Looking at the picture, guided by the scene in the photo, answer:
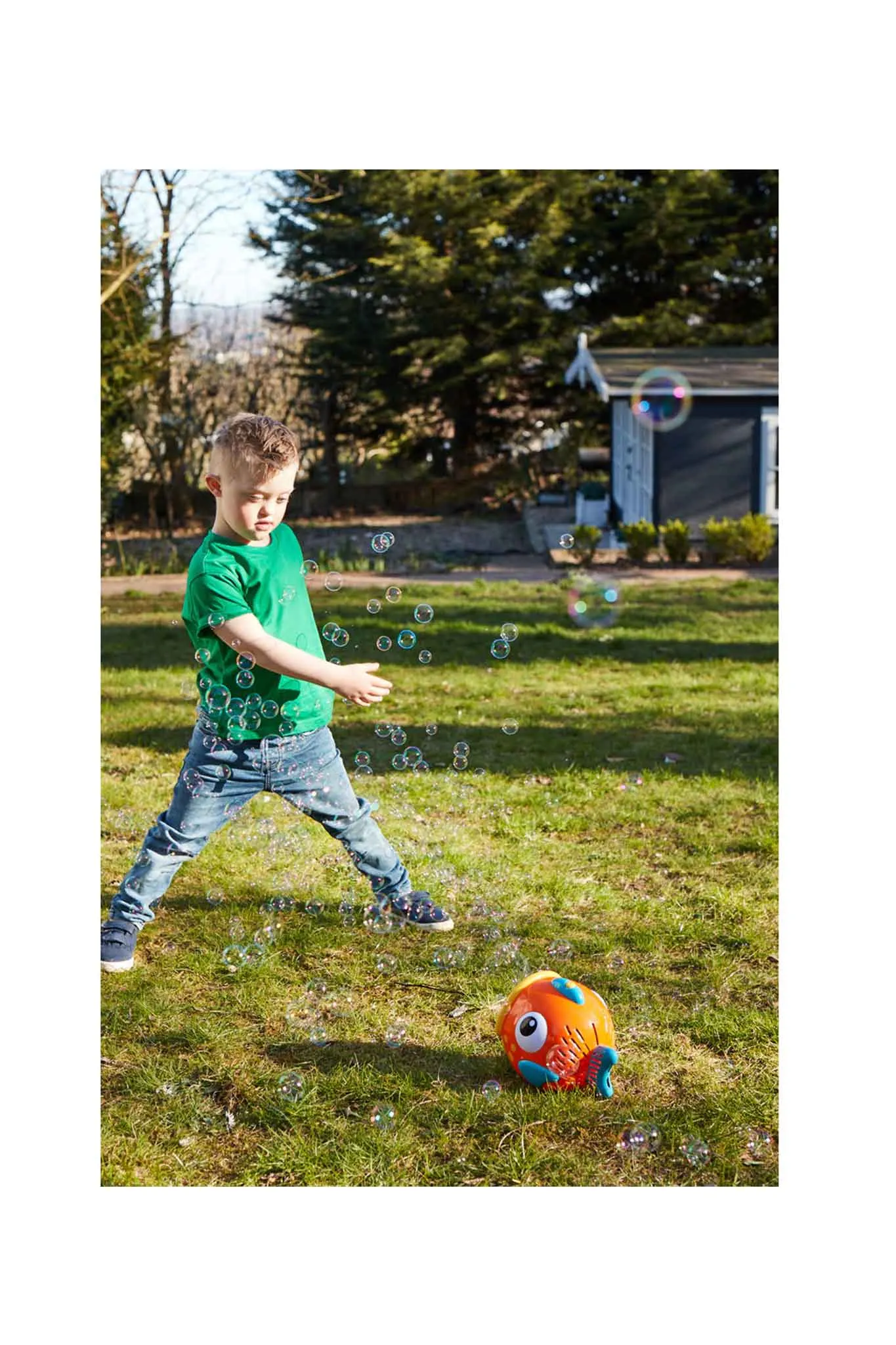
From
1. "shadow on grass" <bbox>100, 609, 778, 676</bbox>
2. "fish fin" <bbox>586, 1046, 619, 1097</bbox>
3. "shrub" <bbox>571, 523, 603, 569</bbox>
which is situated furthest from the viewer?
"shrub" <bbox>571, 523, 603, 569</bbox>

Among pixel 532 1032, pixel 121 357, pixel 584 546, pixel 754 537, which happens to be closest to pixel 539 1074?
pixel 532 1032

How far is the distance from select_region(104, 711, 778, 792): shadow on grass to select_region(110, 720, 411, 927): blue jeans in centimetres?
156

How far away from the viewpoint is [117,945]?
347 cm

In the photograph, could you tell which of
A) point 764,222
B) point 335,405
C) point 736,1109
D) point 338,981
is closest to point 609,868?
point 338,981

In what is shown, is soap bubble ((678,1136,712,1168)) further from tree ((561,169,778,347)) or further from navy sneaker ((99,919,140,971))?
tree ((561,169,778,347))

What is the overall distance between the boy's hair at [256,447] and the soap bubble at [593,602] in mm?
6039

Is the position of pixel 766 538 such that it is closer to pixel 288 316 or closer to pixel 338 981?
pixel 338 981

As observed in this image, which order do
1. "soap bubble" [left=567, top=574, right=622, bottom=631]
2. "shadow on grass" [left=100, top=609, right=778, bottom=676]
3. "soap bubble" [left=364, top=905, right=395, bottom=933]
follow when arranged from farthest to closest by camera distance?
"soap bubble" [left=567, top=574, right=622, bottom=631]
"shadow on grass" [left=100, top=609, right=778, bottom=676]
"soap bubble" [left=364, top=905, right=395, bottom=933]

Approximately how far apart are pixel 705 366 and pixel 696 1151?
1439cm

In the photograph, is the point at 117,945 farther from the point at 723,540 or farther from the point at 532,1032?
the point at 723,540

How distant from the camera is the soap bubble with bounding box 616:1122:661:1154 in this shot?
267 centimetres

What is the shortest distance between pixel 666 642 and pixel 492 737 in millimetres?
2944

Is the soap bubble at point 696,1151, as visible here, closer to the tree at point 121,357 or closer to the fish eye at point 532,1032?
the fish eye at point 532,1032

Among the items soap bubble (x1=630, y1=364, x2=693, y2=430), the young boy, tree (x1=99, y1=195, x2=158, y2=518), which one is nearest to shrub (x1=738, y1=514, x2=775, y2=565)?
soap bubble (x1=630, y1=364, x2=693, y2=430)
